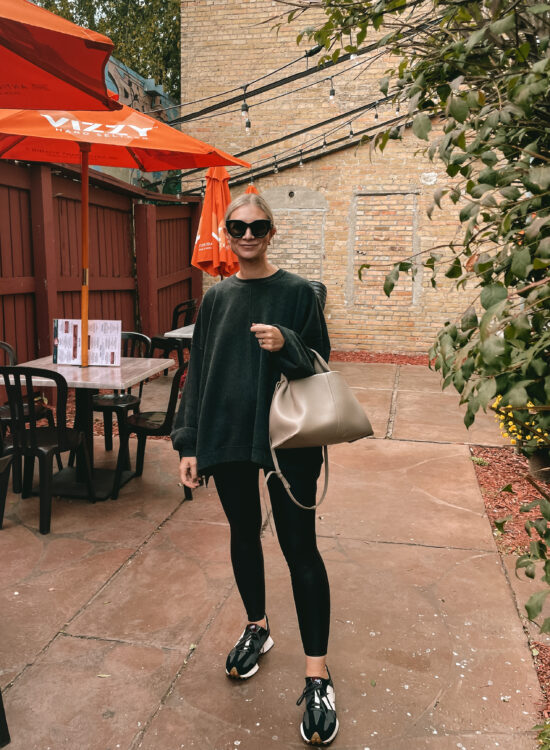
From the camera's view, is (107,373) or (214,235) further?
(214,235)

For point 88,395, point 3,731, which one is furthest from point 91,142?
point 3,731

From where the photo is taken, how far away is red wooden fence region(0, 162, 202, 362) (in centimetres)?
589

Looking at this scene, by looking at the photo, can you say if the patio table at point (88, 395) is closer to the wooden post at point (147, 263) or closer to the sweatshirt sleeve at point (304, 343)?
the sweatshirt sleeve at point (304, 343)

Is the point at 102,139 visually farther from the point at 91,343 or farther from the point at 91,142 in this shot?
the point at 91,343

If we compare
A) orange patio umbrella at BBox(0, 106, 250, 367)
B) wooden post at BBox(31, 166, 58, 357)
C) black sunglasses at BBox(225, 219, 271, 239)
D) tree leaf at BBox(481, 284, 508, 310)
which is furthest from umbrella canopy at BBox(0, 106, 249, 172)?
tree leaf at BBox(481, 284, 508, 310)

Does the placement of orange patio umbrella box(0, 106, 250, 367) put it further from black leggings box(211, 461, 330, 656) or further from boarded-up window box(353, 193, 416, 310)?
boarded-up window box(353, 193, 416, 310)

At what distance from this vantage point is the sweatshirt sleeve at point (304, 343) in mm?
1975

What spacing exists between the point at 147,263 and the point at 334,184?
3568 mm

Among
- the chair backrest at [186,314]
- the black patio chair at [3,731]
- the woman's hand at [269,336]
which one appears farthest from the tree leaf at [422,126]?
the chair backrest at [186,314]

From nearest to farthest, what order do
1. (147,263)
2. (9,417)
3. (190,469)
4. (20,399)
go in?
(190,469) < (20,399) < (9,417) < (147,263)

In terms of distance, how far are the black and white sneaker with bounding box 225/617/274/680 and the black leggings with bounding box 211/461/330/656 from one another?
1.10 feet

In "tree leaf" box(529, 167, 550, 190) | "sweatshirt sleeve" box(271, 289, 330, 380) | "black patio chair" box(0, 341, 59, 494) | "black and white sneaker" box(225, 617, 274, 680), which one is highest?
"tree leaf" box(529, 167, 550, 190)

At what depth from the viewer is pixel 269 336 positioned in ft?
6.28

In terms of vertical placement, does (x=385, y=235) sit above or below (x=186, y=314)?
above
